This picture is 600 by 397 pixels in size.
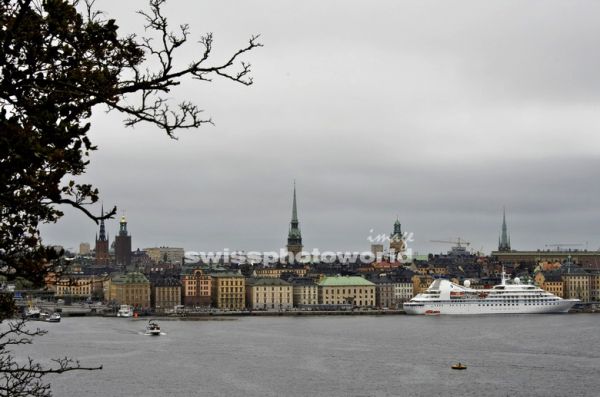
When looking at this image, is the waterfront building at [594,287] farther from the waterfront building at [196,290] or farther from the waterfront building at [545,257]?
the waterfront building at [196,290]

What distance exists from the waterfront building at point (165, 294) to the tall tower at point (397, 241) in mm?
81063

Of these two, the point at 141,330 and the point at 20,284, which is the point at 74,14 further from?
the point at 141,330

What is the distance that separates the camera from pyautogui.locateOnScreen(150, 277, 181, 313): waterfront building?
109500mm

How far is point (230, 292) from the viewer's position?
366 feet

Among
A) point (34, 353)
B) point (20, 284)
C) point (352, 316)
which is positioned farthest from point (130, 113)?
point (352, 316)

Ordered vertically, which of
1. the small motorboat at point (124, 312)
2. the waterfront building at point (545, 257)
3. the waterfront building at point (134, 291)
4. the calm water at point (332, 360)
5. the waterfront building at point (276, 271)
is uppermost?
the waterfront building at point (545, 257)

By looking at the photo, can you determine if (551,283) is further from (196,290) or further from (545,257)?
(545,257)

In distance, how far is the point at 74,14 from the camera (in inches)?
250

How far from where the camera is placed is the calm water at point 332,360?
3388 cm

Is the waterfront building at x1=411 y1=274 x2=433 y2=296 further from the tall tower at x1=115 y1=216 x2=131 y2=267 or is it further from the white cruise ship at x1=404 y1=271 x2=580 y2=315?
the tall tower at x1=115 y1=216 x2=131 y2=267

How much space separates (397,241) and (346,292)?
74684 millimetres

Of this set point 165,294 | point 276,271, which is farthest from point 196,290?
point 276,271

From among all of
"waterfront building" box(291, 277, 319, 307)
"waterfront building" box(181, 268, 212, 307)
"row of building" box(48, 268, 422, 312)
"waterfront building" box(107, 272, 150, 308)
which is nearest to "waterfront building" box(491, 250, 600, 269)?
"row of building" box(48, 268, 422, 312)

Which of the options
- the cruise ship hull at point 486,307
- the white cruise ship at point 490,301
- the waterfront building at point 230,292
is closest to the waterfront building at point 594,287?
the white cruise ship at point 490,301
